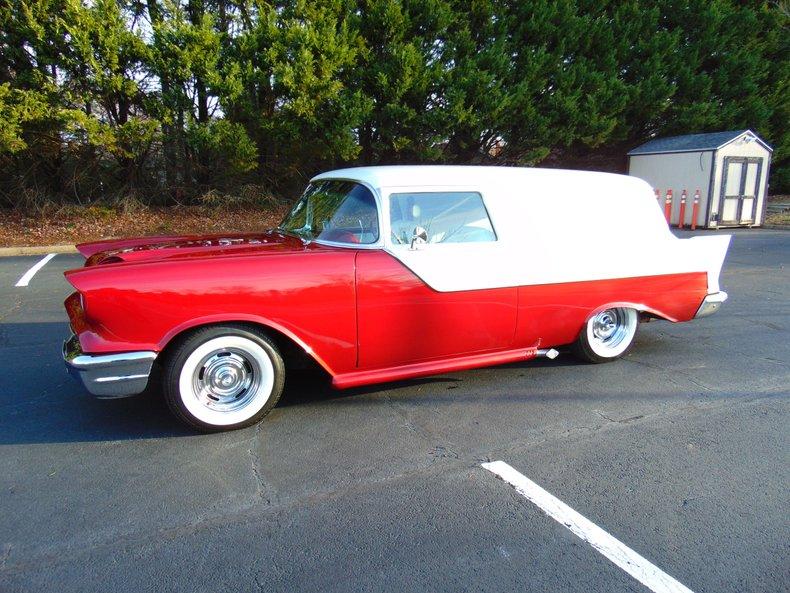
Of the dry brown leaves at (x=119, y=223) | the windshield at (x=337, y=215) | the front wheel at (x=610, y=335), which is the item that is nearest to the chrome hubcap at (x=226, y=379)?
the windshield at (x=337, y=215)

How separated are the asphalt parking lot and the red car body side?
37cm

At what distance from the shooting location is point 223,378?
3.37 m

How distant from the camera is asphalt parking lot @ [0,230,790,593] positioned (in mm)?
2232

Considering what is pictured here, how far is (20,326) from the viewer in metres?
5.69

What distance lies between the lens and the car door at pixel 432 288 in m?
3.60

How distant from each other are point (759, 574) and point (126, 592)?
2.50 metres

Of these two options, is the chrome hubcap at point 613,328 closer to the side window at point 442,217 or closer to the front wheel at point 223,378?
the side window at point 442,217

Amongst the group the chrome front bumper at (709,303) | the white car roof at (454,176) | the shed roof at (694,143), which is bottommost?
the chrome front bumper at (709,303)

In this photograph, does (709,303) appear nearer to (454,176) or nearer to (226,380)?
(454,176)

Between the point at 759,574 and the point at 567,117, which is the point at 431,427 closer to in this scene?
the point at 759,574

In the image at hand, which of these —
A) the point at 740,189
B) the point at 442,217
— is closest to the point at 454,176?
the point at 442,217

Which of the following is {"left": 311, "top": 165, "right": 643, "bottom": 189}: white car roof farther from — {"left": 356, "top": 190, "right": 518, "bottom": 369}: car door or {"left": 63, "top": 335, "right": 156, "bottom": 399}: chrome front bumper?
{"left": 63, "top": 335, "right": 156, "bottom": 399}: chrome front bumper

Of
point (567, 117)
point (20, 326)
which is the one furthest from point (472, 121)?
point (20, 326)

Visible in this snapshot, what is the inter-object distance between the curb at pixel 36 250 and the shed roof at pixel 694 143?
1654 cm
